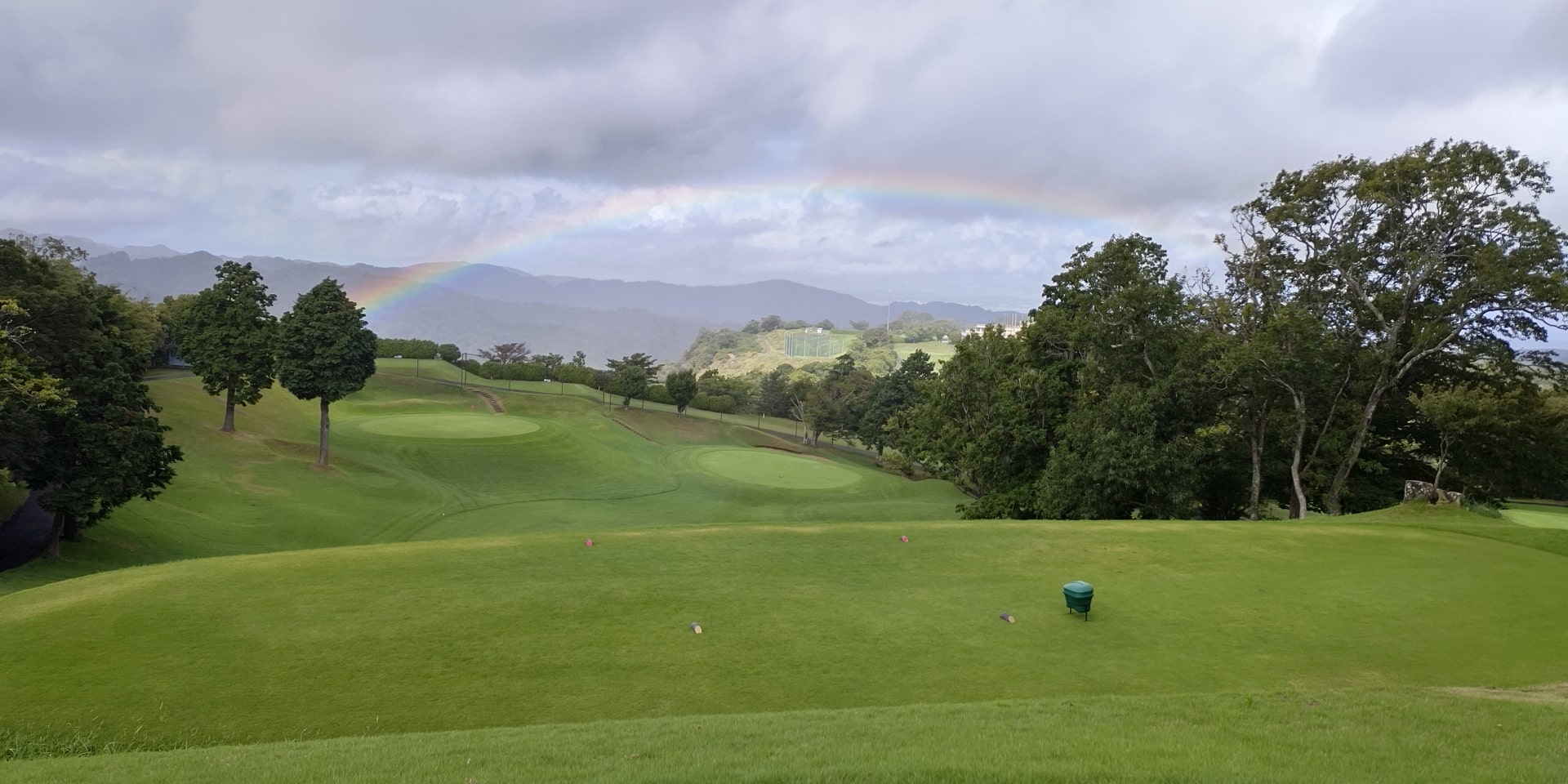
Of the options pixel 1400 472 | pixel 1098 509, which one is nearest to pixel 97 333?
pixel 1098 509

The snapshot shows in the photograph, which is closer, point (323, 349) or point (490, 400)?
point (323, 349)

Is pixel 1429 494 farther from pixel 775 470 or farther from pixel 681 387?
pixel 681 387

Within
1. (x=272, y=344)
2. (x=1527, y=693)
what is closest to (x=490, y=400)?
(x=272, y=344)

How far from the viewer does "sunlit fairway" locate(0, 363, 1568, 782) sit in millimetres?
7766

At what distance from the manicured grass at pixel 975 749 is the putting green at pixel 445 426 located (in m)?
39.7

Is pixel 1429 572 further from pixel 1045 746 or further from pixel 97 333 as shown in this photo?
pixel 97 333

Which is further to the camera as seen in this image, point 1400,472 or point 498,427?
point 498,427

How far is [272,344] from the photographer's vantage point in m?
38.5

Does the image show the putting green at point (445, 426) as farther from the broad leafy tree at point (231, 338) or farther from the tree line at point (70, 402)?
the tree line at point (70, 402)

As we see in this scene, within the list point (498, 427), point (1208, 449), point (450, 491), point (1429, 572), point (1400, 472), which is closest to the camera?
point (1429, 572)

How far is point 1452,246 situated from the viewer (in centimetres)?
2816

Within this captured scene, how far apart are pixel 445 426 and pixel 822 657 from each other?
43.3m

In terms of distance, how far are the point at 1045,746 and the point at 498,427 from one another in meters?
46.6

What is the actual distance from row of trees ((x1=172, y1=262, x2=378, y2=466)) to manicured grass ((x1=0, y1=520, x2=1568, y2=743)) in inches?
979
